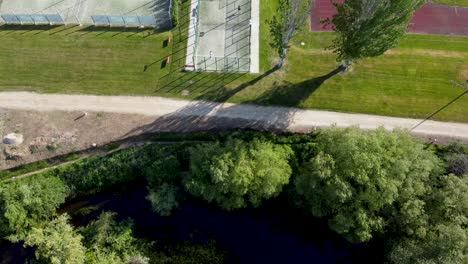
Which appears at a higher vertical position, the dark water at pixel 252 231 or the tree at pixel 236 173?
the tree at pixel 236 173

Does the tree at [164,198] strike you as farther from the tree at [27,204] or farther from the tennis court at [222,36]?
the tennis court at [222,36]

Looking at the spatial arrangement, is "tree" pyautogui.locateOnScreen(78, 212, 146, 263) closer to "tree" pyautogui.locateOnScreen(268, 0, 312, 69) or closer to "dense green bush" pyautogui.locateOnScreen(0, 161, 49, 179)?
"dense green bush" pyautogui.locateOnScreen(0, 161, 49, 179)

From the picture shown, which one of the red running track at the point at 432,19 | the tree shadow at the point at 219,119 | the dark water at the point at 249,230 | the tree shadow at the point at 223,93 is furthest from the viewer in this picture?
the red running track at the point at 432,19

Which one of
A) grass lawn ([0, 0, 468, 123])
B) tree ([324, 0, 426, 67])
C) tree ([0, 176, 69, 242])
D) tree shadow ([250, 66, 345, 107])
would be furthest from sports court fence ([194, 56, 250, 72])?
tree ([0, 176, 69, 242])

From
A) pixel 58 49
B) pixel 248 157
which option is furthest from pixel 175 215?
pixel 58 49

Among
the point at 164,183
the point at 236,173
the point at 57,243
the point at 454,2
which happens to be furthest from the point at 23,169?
the point at 454,2

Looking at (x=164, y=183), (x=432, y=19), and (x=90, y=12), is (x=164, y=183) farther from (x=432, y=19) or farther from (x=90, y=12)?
(x=432, y=19)

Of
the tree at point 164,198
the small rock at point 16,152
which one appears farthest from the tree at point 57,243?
the small rock at point 16,152
